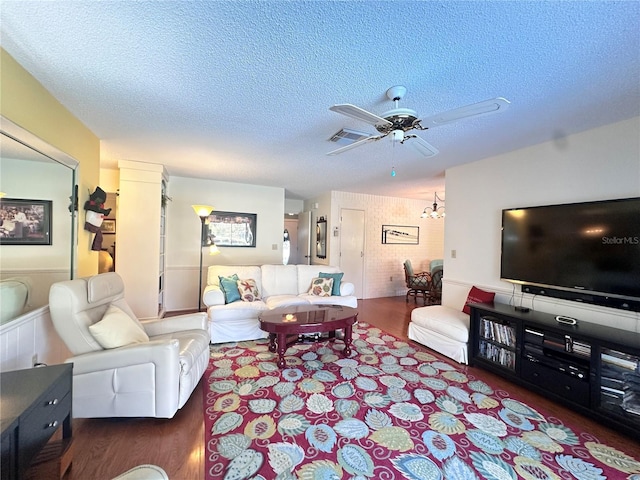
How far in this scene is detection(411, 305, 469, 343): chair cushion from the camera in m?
3.01

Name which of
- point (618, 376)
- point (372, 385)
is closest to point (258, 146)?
point (372, 385)

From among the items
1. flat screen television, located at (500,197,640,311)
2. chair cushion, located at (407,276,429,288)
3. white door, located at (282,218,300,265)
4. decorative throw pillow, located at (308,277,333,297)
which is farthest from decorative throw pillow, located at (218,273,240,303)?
white door, located at (282,218,300,265)

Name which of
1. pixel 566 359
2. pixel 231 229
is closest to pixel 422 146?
pixel 566 359

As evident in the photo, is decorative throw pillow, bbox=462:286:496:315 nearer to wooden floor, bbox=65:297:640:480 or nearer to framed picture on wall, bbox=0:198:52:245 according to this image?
wooden floor, bbox=65:297:640:480

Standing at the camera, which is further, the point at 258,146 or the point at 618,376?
the point at 258,146

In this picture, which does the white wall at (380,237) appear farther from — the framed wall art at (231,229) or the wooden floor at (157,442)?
the wooden floor at (157,442)

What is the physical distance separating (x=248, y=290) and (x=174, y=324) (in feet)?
4.43

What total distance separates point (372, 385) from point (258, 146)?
282cm

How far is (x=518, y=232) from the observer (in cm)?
300

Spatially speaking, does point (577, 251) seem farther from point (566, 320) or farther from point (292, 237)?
point (292, 237)

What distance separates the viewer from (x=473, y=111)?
1.66 meters

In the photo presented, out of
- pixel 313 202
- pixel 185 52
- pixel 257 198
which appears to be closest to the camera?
pixel 185 52

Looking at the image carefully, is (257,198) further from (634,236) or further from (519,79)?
(634,236)

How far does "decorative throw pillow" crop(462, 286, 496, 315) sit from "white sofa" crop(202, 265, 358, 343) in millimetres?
1566
